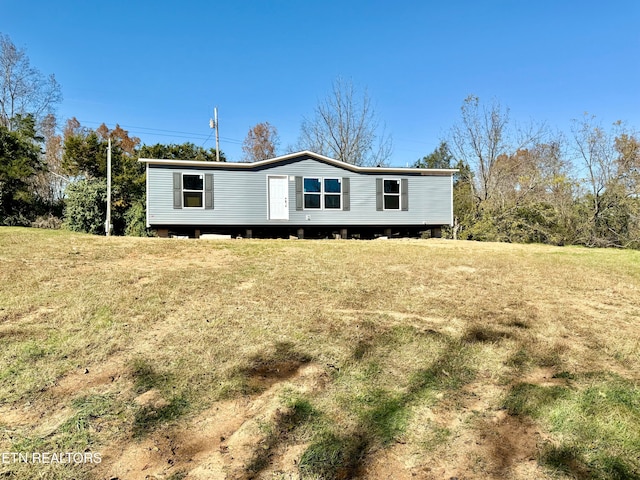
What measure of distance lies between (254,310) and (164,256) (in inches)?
140

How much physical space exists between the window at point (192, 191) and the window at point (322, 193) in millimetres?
3517

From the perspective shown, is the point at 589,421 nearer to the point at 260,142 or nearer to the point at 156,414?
the point at 156,414

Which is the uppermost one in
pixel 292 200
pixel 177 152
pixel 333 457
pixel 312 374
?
pixel 177 152

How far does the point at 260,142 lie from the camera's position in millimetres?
31281

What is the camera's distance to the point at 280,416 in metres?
2.47

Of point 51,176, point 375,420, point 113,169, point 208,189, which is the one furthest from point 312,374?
point 51,176

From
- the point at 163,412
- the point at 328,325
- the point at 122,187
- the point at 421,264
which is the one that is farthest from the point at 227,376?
the point at 122,187

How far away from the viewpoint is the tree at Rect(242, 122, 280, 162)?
3111 cm

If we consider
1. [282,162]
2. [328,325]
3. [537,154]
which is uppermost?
[537,154]

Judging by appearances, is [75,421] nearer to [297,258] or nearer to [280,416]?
[280,416]

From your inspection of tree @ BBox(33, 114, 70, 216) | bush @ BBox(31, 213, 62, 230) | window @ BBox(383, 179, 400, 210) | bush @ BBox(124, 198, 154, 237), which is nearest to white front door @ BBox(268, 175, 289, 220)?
window @ BBox(383, 179, 400, 210)

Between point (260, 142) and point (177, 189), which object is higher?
point (260, 142)

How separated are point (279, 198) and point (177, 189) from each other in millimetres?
3368

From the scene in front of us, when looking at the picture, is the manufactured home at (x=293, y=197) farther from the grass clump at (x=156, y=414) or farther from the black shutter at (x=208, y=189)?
the grass clump at (x=156, y=414)
